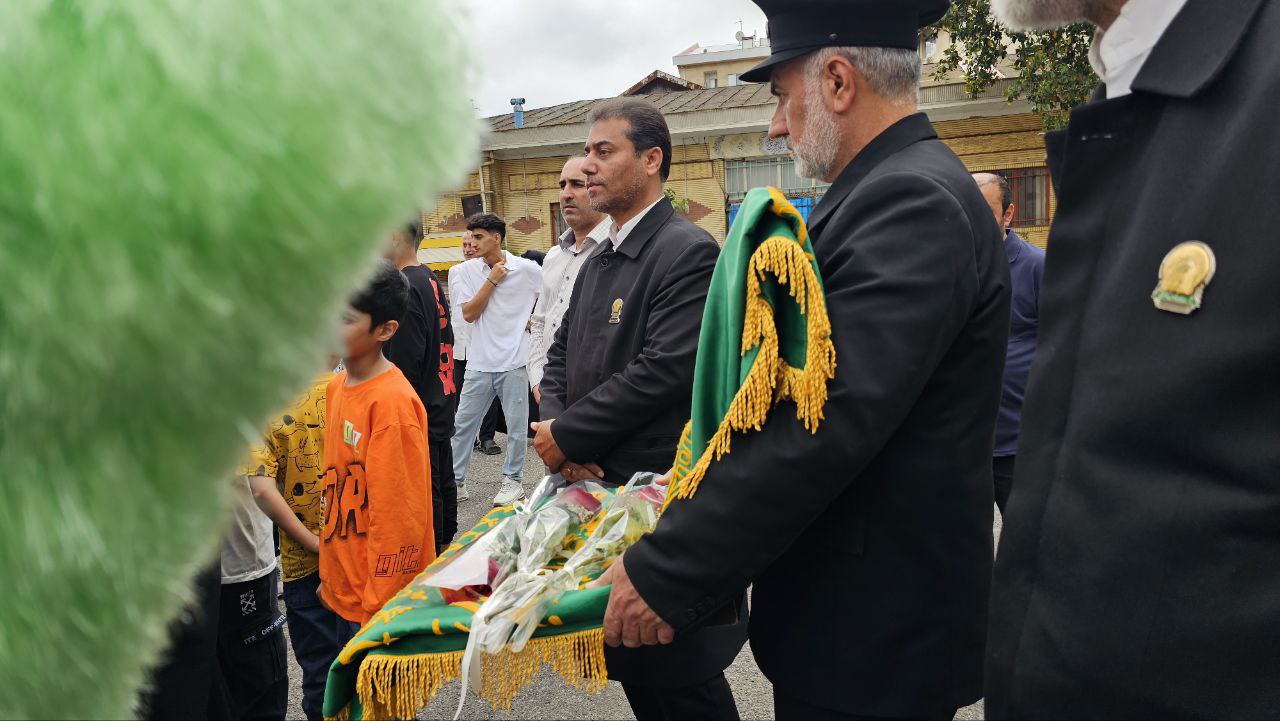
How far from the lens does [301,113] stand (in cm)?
22

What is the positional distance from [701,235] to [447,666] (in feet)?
5.68

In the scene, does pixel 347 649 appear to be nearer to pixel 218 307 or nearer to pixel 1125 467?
pixel 1125 467

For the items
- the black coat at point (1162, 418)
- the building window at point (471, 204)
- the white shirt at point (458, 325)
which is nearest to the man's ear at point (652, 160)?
the black coat at point (1162, 418)

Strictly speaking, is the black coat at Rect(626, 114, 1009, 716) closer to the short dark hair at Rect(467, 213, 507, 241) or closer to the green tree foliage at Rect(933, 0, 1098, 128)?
the short dark hair at Rect(467, 213, 507, 241)

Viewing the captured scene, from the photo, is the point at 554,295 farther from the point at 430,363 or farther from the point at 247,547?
the point at 247,547

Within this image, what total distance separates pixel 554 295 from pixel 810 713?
343cm

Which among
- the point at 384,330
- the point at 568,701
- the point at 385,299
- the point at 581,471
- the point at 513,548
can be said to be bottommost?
the point at 568,701

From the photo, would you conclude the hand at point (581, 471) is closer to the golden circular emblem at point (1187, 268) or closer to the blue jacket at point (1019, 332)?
the blue jacket at point (1019, 332)

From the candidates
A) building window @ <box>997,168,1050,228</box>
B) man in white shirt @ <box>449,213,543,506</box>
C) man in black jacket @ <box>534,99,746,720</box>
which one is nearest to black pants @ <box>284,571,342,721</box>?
man in black jacket @ <box>534,99,746,720</box>

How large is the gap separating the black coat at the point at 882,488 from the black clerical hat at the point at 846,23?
32 cm

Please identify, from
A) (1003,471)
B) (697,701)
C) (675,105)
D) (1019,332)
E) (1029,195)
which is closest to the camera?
(697,701)

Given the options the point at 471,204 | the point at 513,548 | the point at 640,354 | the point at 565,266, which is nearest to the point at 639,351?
the point at 640,354

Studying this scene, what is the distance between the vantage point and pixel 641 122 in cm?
334

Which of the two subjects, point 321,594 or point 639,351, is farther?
point 639,351
